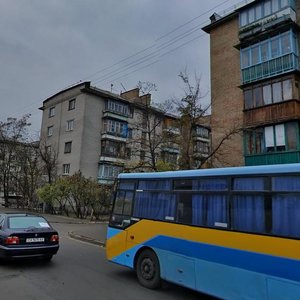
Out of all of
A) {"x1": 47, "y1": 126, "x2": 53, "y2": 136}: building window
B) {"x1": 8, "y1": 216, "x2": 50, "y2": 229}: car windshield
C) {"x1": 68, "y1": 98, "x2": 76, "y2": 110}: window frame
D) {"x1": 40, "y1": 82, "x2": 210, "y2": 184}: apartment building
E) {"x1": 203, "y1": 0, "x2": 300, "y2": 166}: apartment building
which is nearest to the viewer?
{"x1": 8, "y1": 216, "x2": 50, "y2": 229}: car windshield

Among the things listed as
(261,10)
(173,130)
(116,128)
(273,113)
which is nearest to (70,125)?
(116,128)

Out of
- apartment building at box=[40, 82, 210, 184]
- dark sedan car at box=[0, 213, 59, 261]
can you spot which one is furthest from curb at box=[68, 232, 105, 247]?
apartment building at box=[40, 82, 210, 184]

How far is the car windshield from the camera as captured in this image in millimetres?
10539

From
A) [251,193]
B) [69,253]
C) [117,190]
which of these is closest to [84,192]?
[69,253]

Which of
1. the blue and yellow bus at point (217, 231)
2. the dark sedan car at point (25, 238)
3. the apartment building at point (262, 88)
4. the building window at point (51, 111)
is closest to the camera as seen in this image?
the blue and yellow bus at point (217, 231)

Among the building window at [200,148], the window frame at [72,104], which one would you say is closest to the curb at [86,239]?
the building window at [200,148]

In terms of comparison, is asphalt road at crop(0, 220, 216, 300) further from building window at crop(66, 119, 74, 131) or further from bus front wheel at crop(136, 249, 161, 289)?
building window at crop(66, 119, 74, 131)

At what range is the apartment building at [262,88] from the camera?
2164 centimetres

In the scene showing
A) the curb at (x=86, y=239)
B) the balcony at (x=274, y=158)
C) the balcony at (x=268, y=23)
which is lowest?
the curb at (x=86, y=239)

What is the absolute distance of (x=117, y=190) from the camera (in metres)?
10.2

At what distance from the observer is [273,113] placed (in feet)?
72.8

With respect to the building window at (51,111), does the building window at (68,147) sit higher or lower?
lower

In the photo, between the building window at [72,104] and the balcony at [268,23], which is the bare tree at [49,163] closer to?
the building window at [72,104]

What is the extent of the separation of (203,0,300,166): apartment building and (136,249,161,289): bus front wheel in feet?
47.4
